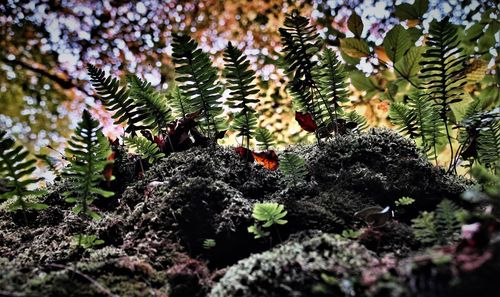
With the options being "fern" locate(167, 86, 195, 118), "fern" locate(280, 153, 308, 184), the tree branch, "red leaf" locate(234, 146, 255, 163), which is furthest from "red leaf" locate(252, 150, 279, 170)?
the tree branch

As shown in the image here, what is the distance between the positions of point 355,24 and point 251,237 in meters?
1.89

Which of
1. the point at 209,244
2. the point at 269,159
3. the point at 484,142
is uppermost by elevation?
the point at 484,142

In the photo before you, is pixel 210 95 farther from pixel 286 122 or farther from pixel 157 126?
pixel 286 122

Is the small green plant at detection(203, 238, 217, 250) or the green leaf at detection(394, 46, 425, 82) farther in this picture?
the green leaf at detection(394, 46, 425, 82)

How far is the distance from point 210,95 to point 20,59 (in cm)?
710

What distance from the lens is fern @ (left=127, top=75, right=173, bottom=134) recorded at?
279cm

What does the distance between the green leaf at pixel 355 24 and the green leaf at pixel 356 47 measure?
9 cm

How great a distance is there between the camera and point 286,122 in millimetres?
7613

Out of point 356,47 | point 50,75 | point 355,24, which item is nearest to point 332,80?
point 356,47

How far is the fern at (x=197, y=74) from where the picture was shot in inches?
105

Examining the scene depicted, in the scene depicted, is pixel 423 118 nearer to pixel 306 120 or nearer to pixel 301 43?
pixel 306 120

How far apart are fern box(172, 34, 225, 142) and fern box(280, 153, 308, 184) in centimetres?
84

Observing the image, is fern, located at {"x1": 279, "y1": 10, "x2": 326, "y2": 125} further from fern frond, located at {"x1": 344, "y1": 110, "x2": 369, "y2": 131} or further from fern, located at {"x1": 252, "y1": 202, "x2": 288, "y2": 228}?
fern, located at {"x1": 252, "y1": 202, "x2": 288, "y2": 228}

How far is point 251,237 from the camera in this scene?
1.96 meters
